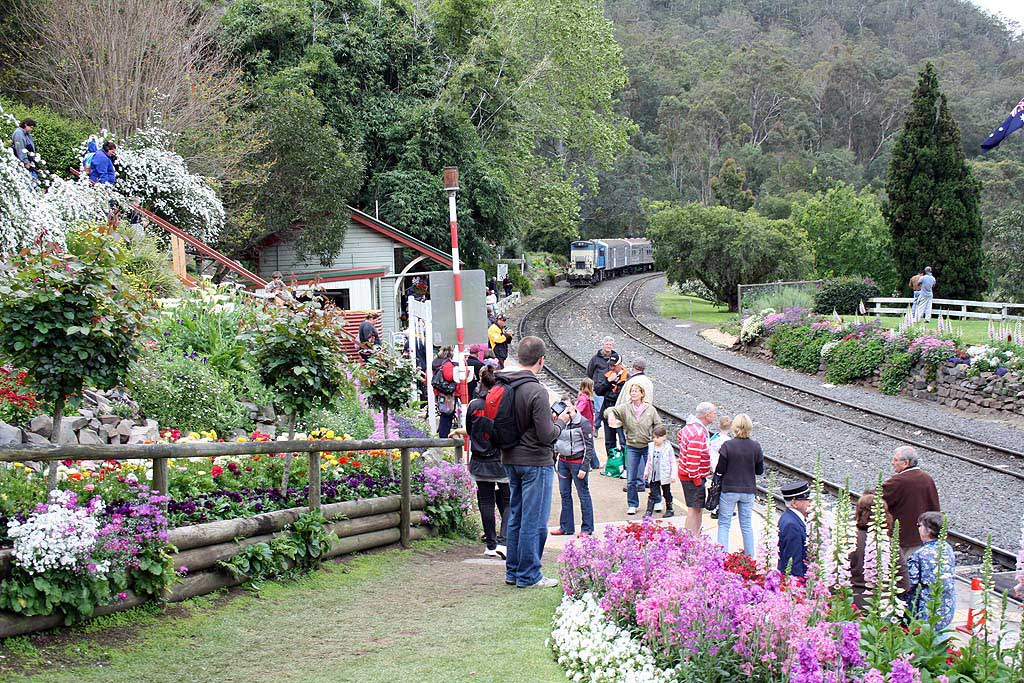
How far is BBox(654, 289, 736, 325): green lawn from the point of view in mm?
38500

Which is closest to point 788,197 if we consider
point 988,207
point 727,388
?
point 988,207

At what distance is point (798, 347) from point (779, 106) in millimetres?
77440

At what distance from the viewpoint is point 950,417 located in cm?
1927

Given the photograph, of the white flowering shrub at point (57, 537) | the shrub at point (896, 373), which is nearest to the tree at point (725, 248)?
the shrub at point (896, 373)

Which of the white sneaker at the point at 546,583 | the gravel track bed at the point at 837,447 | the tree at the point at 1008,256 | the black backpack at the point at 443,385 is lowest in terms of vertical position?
the gravel track bed at the point at 837,447

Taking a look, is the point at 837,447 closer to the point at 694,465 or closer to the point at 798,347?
the point at 694,465

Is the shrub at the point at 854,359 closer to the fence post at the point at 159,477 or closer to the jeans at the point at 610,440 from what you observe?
the jeans at the point at 610,440

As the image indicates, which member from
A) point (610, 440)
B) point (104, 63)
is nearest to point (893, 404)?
point (610, 440)

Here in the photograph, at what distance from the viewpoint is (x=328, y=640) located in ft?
18.2

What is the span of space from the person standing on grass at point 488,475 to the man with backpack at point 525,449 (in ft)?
2.08

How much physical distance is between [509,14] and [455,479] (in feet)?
107

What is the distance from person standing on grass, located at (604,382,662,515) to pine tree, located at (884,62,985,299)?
2510cm

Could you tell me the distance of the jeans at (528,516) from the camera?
22.8ft

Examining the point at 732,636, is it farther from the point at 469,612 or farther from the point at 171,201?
the point at 171,201
